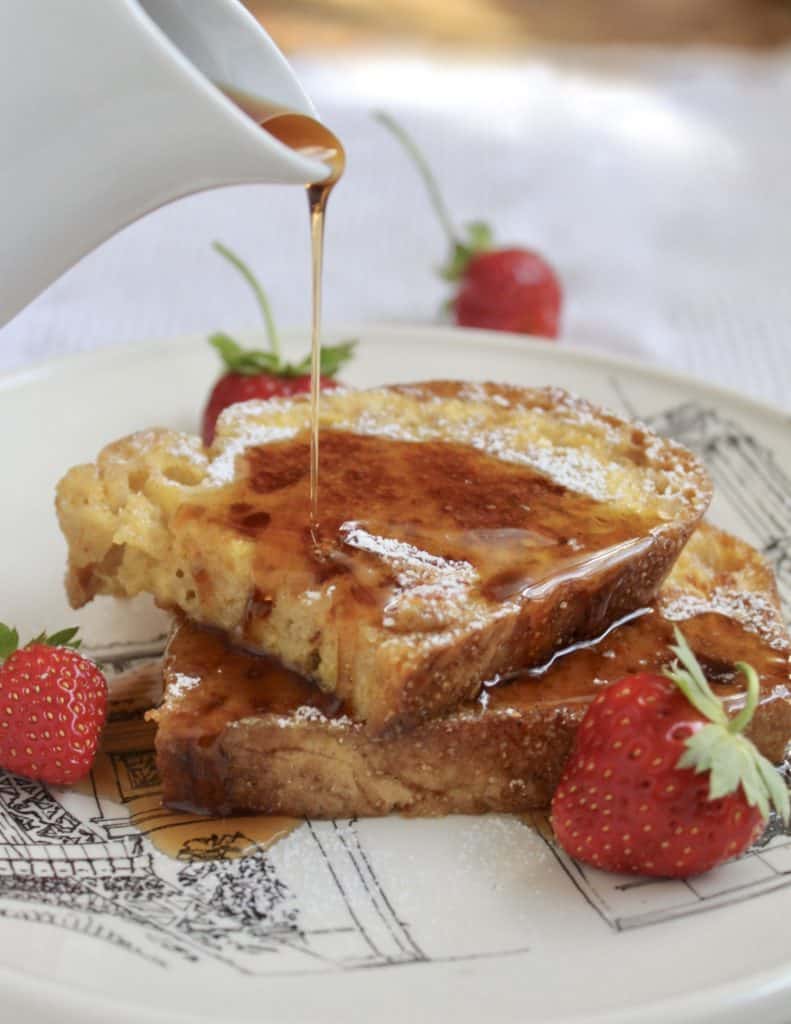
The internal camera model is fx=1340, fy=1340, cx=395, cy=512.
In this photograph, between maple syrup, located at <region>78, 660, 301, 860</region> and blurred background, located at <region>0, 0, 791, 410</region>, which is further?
blurred background, located at <region>0, 0, 791, 410</region>

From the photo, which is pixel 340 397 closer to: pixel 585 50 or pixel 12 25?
pixel 12 25

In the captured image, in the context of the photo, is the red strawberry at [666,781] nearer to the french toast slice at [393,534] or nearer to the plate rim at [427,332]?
the french toast slice at [393,534]

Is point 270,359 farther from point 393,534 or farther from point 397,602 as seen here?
point 397,602

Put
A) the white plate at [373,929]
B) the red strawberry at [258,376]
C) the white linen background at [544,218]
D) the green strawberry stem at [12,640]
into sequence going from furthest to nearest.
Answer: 1. the white linen background at [544,218]
2. the red strawberry at [258,376]
3. the green strawberry stem at [12,640]
4. the white plate at [373,929]

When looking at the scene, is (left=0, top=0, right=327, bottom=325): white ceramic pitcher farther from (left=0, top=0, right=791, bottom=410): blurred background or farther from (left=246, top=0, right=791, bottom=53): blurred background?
(left=246, top=0, right=791, bottom=53): blurred background

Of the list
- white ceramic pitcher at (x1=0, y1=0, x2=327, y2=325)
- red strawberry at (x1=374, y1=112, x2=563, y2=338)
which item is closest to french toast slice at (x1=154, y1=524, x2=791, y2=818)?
white ceramic pitcher at (x1=0, y1=0, x2=327, y2=325)

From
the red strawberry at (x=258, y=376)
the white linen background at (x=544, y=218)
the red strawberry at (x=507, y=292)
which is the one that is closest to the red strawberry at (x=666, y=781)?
the red strawberry at (x=258, y=376)
